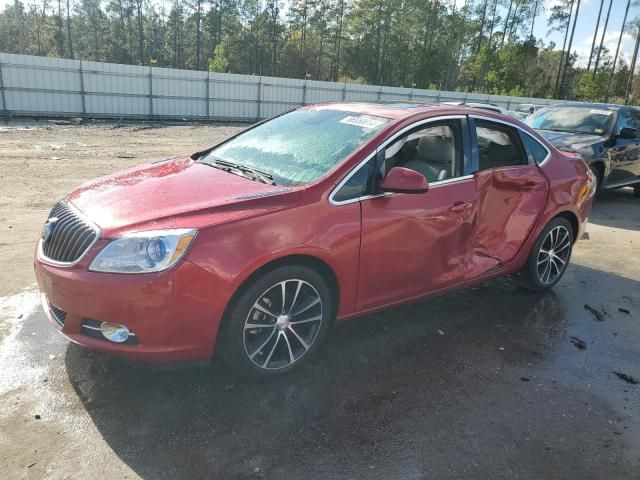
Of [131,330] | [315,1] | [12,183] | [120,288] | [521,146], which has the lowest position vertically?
[12,183]

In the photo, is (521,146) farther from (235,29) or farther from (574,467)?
(235,29)

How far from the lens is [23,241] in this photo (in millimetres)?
5656

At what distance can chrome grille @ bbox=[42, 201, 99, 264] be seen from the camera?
2.91 m

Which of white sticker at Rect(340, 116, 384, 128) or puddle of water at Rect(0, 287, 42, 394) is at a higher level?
white sticker at Rect(340, 116, 384, 128)

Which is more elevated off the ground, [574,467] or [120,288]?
[120,288]

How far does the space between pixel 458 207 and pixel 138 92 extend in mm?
21511

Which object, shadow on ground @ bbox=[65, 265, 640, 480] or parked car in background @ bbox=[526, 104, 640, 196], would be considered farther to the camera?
parked car in background @ bbox=[526, 104, 640, 196]

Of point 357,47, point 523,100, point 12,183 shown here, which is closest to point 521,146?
point 12,183

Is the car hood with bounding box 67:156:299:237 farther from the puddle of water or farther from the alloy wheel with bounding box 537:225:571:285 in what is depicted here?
the alloy wheel with bounding box 537:225:571:285

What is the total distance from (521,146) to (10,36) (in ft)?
290

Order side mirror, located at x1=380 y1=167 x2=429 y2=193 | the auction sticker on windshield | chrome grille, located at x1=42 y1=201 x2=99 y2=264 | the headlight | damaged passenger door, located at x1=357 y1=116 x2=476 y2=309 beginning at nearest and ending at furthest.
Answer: the headlight → chrome grille, located at x1=42 y1=201 x2=99 y2=264 → side mirror, located at x1=380 y1=167 x2=429 y2=193 → damaged passenger door, located at x1=357 y1=116 x2=476 y2=309 → the auction sticker on windshield

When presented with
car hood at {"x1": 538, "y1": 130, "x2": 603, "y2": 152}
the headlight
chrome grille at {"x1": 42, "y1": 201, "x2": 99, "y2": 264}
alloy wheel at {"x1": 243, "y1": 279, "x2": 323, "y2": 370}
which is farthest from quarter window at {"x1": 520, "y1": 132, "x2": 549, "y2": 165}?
car hood at {"x1": 538, "y1": 130, "x2": 603, "y2": 152}

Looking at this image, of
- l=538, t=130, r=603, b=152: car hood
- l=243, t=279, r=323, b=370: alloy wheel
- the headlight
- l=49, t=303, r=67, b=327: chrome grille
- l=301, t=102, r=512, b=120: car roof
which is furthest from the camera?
l=538, t=130, r=603, b=152: car hood

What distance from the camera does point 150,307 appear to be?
275cm
